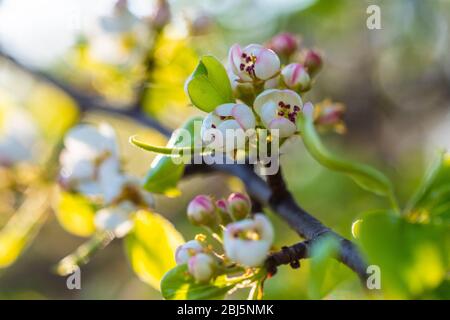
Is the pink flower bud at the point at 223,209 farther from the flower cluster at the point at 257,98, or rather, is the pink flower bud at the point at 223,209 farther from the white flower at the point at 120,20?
the white flower at the point at 120,20

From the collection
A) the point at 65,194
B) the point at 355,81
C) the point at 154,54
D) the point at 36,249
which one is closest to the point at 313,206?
the point at 154,54

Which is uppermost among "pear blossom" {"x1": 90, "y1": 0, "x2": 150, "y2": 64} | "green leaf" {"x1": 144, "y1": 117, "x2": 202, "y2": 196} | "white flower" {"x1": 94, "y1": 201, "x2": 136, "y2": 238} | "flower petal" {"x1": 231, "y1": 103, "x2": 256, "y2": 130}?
"pear blossom" {"x1": 90, "y1": 0, "x2": 150, "y2": 64}

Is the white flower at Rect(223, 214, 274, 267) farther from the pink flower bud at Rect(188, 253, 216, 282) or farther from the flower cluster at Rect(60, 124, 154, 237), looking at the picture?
the flower cluster at Rect(60, 124, 154, 237)

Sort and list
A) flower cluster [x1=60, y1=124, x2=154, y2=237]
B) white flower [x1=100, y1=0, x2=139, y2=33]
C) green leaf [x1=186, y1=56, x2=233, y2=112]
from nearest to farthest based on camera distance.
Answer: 1. green leaf [x1=186, y1=56, x2=233, y2=112]
2. flower cluster [x1=60, y1=124, x2=154, y2=237]
3. white flower [x1=100, y1=0, x2=139, y2=33]

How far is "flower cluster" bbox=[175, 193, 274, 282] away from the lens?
74cm

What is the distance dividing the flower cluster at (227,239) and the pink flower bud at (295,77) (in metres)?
0.15

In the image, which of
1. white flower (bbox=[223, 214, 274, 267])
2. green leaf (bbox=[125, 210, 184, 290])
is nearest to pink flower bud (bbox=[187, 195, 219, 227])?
white flower (bbox=[223, 214, 274, 267])

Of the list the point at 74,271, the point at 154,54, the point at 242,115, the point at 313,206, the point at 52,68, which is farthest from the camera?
the point at 52,68

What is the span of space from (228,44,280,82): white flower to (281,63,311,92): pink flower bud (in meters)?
0.03

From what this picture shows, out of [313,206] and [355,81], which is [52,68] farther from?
[355,81]

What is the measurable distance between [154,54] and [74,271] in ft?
1.82

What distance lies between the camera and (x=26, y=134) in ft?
5.14

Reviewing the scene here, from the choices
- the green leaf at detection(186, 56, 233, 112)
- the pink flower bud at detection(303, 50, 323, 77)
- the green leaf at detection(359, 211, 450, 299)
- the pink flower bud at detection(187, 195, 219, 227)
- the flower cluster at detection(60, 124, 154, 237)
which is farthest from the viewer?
the flower cluster at detection(60, 124, 154, 237)

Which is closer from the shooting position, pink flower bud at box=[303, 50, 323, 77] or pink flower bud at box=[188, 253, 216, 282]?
pink flower bud at box=[188, 253, 216, 282]
